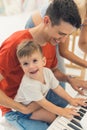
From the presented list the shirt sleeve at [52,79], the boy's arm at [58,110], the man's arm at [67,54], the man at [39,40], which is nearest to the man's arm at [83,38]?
the man's arm at [67,54]

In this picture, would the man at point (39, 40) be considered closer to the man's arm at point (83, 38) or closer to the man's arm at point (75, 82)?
the man's arm at point (75, 82)

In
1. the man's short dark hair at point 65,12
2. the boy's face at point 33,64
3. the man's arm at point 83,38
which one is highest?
the man's short dark hair at point 65,12

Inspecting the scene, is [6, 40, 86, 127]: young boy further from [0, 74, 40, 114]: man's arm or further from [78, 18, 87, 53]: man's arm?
[78, 18, 87, 53]: man's arm

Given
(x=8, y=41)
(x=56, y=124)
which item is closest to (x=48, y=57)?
(x=8, y=41)

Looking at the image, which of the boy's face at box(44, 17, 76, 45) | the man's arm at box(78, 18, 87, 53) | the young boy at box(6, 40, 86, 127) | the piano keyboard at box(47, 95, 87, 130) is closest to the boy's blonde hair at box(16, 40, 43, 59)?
the young boy at box(6, 40, 86, 127)

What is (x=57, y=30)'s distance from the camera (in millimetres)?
923

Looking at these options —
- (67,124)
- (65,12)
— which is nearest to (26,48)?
(65,12)

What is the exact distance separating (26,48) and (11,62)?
5.4 inches

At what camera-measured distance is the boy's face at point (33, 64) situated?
0.87 m

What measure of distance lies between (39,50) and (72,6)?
0.66ft

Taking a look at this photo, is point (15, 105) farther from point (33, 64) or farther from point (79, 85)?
point (79, 85)

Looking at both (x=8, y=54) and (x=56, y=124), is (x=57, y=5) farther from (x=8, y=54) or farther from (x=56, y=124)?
(x=56, y=124)

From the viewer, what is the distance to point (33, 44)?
2.91 feet

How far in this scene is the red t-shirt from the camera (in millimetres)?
965
